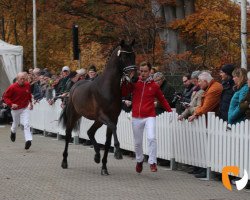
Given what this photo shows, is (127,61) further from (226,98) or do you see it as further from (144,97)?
(226,98)

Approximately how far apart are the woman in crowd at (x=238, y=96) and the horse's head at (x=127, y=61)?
80.4 inches

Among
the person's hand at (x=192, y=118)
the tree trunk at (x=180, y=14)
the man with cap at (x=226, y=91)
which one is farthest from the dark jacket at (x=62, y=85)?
the man with cap at (x=226, y=91)

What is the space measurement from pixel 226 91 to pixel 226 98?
13cm

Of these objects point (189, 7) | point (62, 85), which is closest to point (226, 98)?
point (62, 85)

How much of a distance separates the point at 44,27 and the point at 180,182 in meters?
34.8

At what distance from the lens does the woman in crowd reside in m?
12.5

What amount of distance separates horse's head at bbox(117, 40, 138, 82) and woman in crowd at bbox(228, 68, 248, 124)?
2.04 metres

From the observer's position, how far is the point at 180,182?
13.3 m

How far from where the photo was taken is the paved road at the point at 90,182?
1178cm

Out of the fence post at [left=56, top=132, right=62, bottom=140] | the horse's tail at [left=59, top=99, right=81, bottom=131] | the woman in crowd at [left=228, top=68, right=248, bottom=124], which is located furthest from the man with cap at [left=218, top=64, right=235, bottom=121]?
the fence post at [left=56, top=132, right=62, bottom=140]

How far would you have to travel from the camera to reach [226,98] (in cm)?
1335

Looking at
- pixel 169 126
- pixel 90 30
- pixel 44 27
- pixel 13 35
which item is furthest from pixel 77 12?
pixel 169 126

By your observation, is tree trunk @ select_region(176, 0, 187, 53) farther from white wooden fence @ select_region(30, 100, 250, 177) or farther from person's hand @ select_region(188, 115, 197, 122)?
person's hand @ select_region(188, 115, 197, 122)

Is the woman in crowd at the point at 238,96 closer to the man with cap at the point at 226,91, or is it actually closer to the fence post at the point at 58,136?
the man with cap at the point at 226,91
